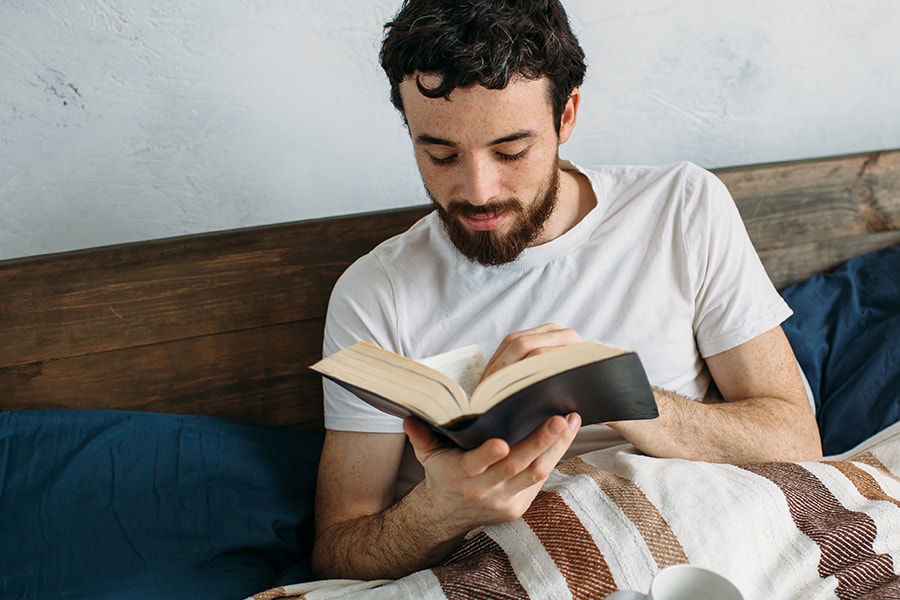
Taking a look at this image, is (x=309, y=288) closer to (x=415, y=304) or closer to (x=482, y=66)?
(x=415, y=304)

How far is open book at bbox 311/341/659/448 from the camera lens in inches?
28.9

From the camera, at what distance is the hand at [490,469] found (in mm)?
819

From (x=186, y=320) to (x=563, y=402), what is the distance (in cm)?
82

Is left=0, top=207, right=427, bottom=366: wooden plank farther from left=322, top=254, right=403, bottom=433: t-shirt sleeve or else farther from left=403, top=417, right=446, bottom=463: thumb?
left=403, top=417, right=446, bottom=463: thumb

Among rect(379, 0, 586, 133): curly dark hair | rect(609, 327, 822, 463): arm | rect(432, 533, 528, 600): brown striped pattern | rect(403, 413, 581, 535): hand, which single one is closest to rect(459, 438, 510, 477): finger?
rect(403, 413, 581, 535): hand

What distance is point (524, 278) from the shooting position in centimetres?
127

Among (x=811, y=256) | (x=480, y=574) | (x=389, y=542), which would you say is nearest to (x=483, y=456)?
(x=480, y=574)

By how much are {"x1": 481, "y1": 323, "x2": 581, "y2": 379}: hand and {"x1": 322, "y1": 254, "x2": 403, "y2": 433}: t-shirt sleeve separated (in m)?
0.38

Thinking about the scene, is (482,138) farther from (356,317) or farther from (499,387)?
(499,387)

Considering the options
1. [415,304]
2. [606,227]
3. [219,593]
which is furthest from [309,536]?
[606,227]

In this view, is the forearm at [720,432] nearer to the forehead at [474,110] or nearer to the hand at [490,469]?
the hand at [490,469]

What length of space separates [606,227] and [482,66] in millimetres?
365

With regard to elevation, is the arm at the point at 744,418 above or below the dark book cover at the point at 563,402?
below

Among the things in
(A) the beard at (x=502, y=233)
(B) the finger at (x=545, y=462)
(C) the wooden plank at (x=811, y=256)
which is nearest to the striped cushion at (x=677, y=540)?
(B) the finger at (x=545, y=462)
